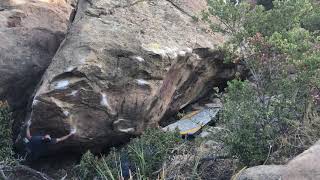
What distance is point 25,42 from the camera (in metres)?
10.2

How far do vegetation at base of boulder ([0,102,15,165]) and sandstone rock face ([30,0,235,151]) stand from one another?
0.53 metres

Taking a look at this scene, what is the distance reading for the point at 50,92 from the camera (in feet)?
27.7

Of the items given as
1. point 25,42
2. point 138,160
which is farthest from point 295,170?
point 25,42

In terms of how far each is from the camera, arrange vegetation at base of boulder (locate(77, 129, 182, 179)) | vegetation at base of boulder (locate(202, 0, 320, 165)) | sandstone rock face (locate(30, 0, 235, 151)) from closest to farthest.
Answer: vegetation at base of boulder (locate(202, 0, 320, 165)), vegetation at base of boulder (locate(77, 129, 182, 179)), sandstone rock face (locate(30, 0, 235, 151))

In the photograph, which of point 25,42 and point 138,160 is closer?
point 138,160

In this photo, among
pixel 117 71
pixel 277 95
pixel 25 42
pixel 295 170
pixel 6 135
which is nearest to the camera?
pixel 295 170

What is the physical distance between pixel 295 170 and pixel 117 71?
12.3ft

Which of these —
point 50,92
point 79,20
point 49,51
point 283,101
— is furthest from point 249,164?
point 49,51

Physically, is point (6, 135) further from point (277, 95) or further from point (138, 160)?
point (277, 95)

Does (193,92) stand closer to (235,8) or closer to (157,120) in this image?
(157,120)

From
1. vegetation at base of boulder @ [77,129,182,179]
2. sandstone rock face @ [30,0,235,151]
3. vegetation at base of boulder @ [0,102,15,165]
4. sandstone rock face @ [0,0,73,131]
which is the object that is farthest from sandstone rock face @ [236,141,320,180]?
sandstone rock face @ [0,0,73,131]

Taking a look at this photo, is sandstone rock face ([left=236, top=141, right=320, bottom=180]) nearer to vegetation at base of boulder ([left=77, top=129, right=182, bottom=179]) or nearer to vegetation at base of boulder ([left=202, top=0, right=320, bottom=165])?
vegetation at base of boulder ([left=202, top=0, right=320, bottom=165])

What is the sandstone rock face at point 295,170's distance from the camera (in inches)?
232

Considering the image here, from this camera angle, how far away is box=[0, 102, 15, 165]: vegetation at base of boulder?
865 centimetres
